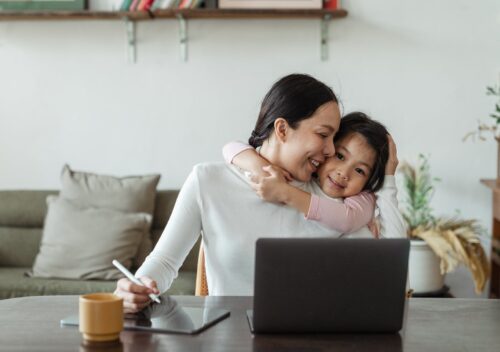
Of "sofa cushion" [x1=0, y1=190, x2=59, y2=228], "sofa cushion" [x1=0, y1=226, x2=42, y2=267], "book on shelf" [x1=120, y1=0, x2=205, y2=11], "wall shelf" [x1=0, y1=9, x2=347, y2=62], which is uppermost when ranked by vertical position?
"book on shelf" [x1=120, y1=0, x2=205, y2=11]

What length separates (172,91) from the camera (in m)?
3.71

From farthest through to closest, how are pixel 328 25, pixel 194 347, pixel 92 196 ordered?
1. pixel 328 25
2. pixel 92 196
3. pixel 194 347

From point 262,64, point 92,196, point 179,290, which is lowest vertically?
point 179,290

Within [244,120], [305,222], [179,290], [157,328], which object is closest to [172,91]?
[244,120]

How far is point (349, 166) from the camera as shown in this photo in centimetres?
183

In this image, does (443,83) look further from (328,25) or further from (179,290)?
(179,290)

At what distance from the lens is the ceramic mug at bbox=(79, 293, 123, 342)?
1241 millimetres

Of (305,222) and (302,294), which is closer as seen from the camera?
(302,294)

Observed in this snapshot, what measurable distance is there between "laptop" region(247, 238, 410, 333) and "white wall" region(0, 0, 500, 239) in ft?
7.96

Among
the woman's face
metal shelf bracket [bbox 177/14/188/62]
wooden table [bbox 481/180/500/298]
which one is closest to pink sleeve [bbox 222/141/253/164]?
the woman's face

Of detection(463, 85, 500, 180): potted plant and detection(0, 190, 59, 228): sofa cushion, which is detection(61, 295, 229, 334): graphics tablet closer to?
detection(0, 190, 59, 228): sofa cushion

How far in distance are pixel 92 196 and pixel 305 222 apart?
70.5 inches

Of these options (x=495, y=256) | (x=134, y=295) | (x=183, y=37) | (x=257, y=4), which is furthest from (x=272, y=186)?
(x=495, y=256)

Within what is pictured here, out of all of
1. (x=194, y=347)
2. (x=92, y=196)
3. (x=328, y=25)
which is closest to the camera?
(x=194, y=347)
